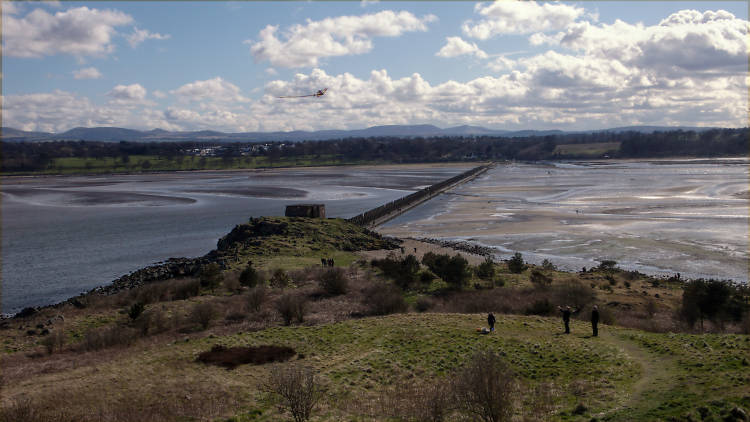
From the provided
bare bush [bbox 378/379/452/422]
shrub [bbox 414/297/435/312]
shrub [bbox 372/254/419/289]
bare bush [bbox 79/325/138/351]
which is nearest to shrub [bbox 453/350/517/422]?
bare bush [bbox 378/379/452/422]

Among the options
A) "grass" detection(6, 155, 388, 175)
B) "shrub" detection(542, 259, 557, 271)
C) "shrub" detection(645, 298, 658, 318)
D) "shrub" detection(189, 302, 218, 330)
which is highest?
"grass" detection(6, 155, 388, 175)

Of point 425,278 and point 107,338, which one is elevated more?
point 107,338

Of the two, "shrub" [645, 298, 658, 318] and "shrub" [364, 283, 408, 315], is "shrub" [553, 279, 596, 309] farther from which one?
"shrub" [364, 283, 408, 315]

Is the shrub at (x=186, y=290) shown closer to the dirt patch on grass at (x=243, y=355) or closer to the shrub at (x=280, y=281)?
the shrub at (x=280, y=281)

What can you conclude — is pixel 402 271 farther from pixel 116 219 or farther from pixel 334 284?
pixel 116 219

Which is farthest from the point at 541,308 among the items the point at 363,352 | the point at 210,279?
the point at 210,279

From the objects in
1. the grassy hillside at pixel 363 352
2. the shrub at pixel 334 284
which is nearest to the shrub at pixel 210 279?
the grassy hillside at pixel 363 352
